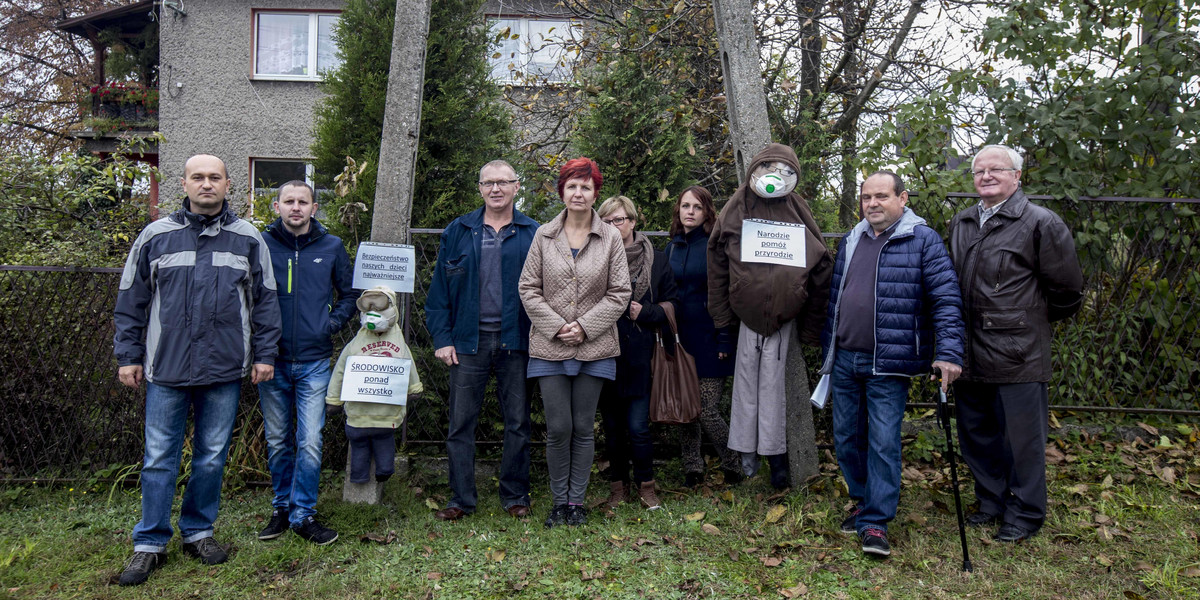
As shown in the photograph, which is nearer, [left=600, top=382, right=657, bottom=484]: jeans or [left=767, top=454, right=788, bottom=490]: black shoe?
[left=600, top=382, right=657, bottom=484]: jeans

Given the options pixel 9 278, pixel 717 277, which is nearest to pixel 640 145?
pixel 717 277

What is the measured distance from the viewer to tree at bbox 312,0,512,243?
5.84 metres

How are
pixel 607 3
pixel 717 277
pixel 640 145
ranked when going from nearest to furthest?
pixel 717 277 < pixel 640 145 < pixel 607 3

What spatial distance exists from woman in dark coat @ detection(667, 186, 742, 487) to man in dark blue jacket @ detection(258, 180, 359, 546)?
1980 millimetres

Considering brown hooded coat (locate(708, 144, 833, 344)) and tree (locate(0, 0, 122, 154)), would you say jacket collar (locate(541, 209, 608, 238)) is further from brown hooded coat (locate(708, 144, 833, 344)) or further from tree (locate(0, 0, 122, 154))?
tree (locate(0, 0, 122, 154))

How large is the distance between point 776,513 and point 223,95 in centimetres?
1252

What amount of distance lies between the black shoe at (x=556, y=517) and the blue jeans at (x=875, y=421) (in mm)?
1524

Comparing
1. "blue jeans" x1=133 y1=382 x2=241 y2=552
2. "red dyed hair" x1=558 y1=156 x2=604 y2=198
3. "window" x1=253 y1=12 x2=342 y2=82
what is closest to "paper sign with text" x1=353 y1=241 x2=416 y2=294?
"blue jeans" x1=133 y1=382 x2=241 y2=552

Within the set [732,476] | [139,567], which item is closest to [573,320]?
[732,476]

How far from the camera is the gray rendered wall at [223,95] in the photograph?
1318 cm

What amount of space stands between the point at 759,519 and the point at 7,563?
380 cm

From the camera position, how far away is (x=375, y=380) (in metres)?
4.12

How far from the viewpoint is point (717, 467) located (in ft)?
16.6

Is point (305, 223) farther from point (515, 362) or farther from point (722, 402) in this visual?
point (722, 402)
